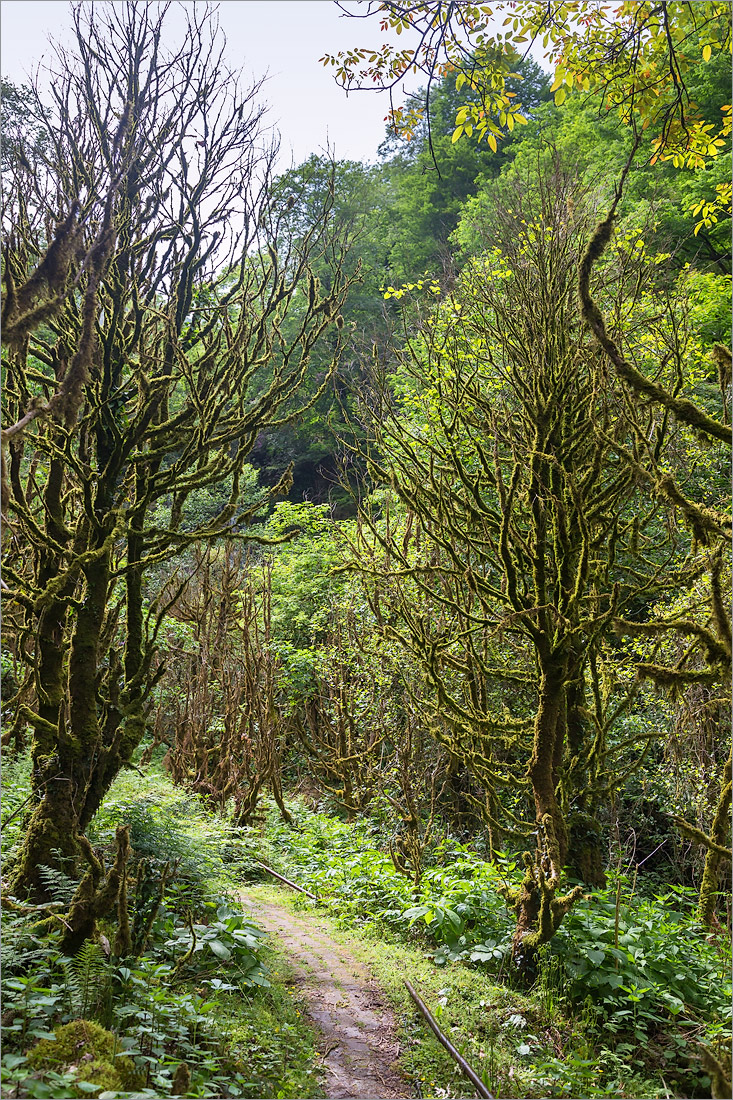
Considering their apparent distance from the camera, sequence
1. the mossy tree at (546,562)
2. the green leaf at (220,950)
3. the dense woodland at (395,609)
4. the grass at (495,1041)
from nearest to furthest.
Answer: the dense woodland at (395,609), the grass at (495,1041), the green leaf at (220,950), the mossy tree at (546,562)

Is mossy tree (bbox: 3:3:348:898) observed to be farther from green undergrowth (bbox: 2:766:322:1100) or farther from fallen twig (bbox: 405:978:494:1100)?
fallen twig (bbox: 405:978:494:1100)

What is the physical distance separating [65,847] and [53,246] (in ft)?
11.1

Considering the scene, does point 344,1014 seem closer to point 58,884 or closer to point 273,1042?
point 273,1042

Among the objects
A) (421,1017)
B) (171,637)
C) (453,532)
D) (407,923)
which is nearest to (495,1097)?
(421,1017)

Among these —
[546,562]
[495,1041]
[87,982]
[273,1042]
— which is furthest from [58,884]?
[546,562]

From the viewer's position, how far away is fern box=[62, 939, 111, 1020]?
10.7 ft

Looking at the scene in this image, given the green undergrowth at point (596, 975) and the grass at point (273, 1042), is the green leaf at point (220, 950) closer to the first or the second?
the grass at point (273, 1042)

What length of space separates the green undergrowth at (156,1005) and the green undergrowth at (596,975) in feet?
4.00

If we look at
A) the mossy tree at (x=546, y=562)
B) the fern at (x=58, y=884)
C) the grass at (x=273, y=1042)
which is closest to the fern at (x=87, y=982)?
the fern at (x=58, y=884)

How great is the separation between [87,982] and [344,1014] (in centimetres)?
196

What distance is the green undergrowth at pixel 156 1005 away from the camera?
2834 millimetres

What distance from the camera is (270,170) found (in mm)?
5969

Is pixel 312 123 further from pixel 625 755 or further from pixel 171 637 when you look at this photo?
pixel 171 637

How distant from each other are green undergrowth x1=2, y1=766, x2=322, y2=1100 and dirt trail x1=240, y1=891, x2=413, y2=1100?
0.14 meters
